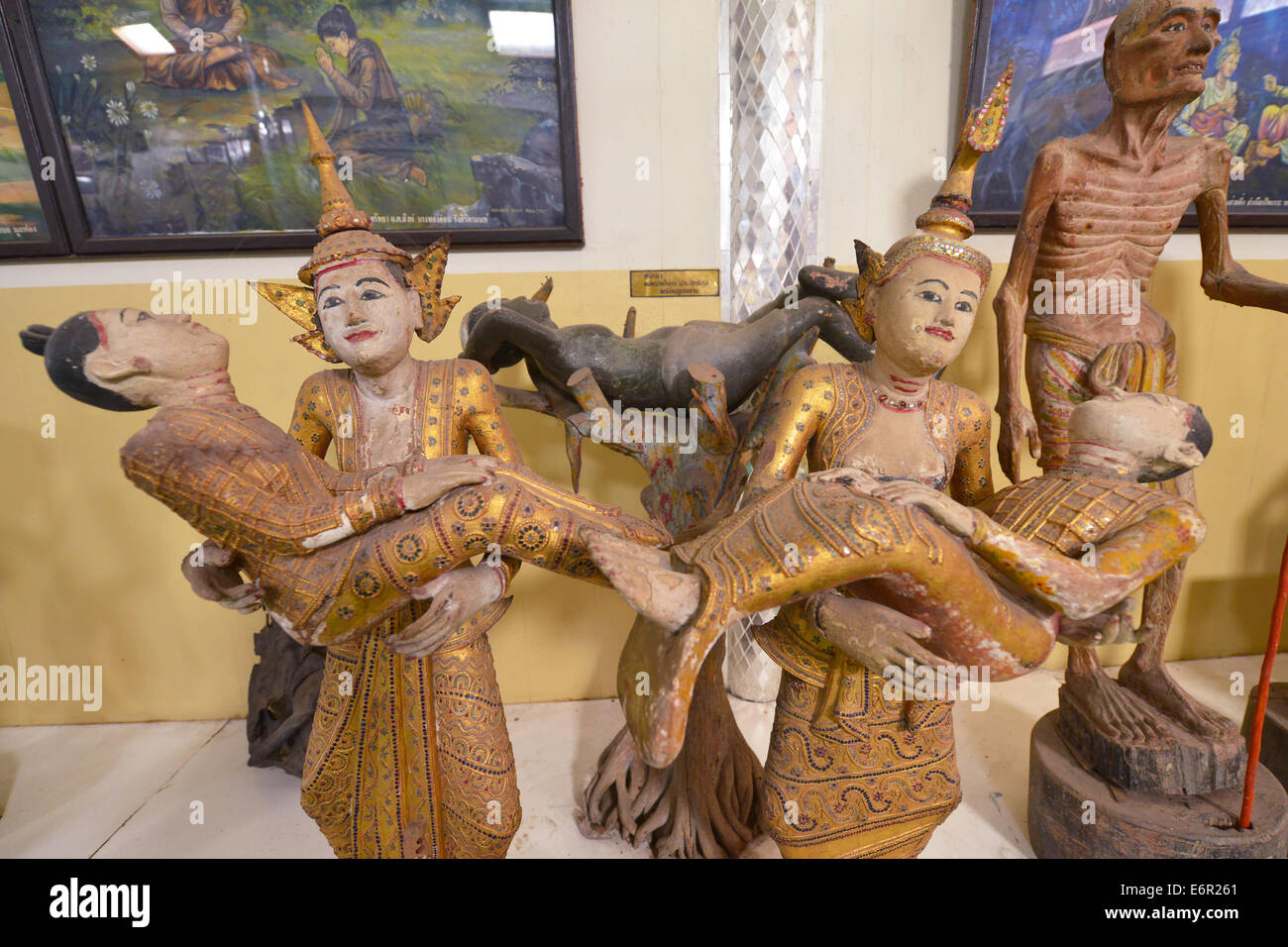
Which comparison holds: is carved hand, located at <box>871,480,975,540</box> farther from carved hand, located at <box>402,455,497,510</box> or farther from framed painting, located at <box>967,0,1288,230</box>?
framed painting, located at <box>967,0,1288,230</box>

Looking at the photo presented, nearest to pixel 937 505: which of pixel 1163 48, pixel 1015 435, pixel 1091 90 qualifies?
pixel 1015 435

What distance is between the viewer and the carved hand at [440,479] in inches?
47.9

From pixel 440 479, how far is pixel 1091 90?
3056 millimetres

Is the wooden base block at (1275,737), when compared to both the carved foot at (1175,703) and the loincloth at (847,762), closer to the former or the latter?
the carved foot at (1175,703)

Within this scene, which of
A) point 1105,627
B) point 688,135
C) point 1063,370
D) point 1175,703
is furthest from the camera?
point 688,135

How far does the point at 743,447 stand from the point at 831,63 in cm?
184

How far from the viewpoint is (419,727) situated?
1.54 metres

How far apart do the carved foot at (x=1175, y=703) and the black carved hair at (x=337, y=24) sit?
3.73 meters

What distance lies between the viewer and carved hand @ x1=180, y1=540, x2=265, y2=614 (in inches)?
50.8

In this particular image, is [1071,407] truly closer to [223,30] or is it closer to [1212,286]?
[1212,286]

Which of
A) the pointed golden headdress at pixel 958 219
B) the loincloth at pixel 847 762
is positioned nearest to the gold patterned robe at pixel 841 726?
the loincloth at pixel 847 762

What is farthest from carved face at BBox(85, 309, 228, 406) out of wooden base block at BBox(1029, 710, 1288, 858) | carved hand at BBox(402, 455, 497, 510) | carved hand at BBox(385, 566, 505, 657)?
wooden base block at BBox(1029, 710, 1288, 858)

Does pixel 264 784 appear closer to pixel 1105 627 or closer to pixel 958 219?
pixel 1105 627

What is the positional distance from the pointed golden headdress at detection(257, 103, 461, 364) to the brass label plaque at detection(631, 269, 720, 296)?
1.09m
